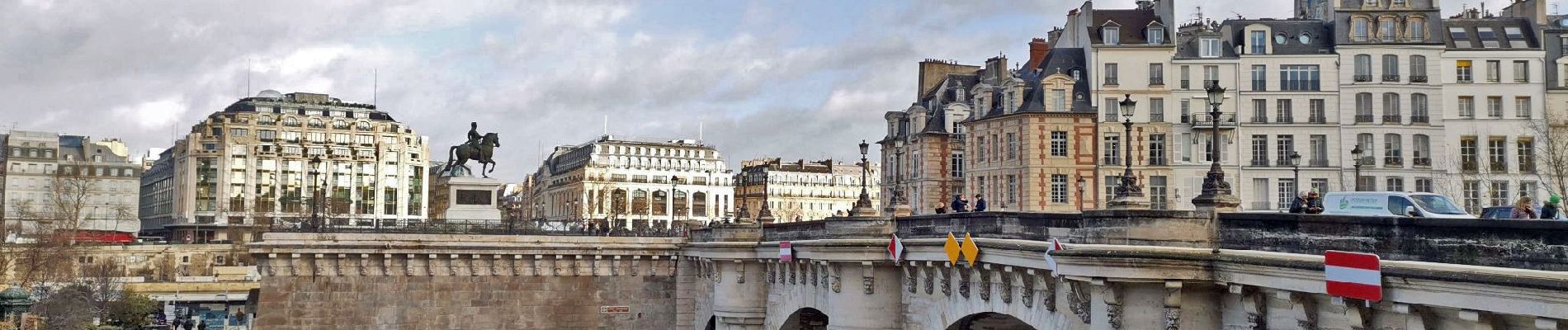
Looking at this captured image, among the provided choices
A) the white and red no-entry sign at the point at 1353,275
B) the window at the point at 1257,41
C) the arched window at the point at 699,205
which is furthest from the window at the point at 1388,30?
the arched window at the point at 699,205

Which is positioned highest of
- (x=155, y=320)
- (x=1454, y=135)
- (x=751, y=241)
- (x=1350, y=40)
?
(x=1350, y=40)

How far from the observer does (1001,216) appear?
22.3 meters

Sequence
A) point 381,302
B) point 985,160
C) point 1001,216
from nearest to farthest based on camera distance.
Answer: point 1001,216, point 381,302, point 985,160

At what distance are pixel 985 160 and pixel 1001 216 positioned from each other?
4141 cm

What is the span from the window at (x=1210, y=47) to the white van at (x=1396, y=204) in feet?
92.5

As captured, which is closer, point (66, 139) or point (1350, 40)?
point (1350, 40)

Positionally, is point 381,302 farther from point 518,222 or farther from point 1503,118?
point 1503,118

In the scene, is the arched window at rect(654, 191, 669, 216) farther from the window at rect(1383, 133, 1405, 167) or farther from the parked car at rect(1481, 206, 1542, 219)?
the parked car at rect(1481, 206, 1542, 219)

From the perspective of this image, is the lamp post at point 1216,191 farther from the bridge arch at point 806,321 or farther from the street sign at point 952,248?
the bridge arch at point 806,321

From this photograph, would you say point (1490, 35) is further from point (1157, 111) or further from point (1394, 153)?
point (1157, 111)

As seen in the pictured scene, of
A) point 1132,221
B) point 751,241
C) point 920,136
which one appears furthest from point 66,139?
point 1132,221

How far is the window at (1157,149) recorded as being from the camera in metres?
58.0

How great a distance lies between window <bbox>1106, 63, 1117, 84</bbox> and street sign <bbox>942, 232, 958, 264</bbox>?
36.6 meters

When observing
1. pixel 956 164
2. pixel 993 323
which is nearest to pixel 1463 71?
pixel 956 164
